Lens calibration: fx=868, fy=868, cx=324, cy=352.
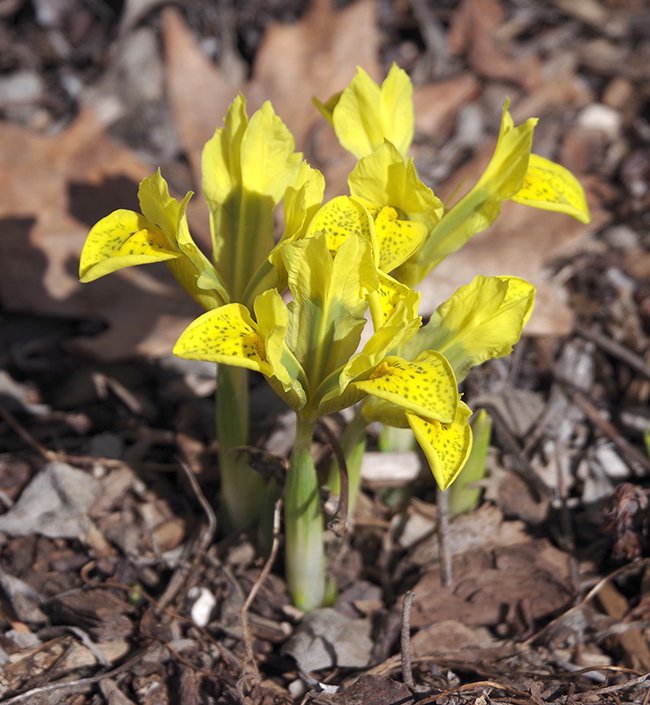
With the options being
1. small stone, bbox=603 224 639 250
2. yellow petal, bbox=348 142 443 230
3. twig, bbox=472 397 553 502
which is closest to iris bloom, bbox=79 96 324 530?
yellow petal, bbox=348 142 443 230

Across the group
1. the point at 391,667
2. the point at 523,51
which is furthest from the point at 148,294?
the point at 523,51

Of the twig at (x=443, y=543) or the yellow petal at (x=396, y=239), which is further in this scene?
the twig at (x=443, y=543)

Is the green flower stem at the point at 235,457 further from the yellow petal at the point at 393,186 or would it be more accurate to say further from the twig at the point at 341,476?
the yellow petal at the point at 393,186

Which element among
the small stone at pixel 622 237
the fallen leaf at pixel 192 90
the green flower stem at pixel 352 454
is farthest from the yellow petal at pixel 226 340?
the small stone at pixel 622 237

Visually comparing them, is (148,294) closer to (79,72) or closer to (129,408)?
(129,408)

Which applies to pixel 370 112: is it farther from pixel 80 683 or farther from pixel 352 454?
pixel 80 683

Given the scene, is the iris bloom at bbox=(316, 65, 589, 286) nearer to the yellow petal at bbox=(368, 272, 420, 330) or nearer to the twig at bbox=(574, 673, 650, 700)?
the yellow petal at bbox=(368, 272, 420, 330)
